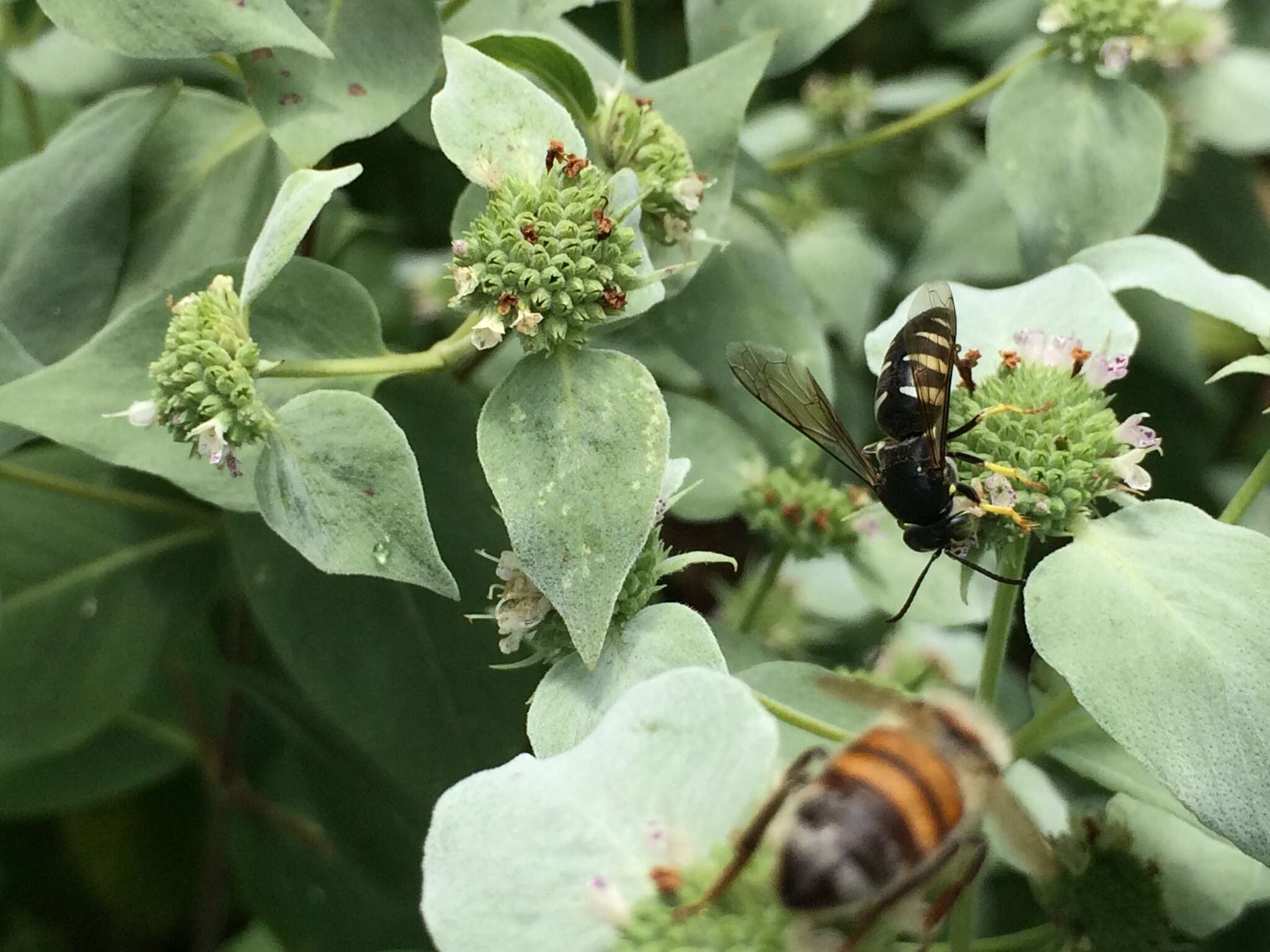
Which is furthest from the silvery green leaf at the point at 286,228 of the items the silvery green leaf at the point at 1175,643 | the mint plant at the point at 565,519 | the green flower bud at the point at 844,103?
the green flower bud at the point at 844,103

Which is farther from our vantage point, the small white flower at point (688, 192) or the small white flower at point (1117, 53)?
the small white flower at point (1117, 53)

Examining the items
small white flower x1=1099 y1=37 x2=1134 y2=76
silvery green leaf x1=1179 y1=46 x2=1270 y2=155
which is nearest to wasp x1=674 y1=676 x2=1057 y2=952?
small white flower x1=1099 y1=37 x2=1134 y2=76

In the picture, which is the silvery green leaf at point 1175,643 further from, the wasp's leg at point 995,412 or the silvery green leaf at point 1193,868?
the silvery green leaf at point 1193,868

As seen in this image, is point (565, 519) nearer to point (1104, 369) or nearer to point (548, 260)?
point (548, 260)

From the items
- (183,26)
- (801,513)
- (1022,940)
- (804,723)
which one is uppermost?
(183,26)

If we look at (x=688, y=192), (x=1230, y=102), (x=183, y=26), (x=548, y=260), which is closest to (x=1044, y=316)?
(x=688, y=192)

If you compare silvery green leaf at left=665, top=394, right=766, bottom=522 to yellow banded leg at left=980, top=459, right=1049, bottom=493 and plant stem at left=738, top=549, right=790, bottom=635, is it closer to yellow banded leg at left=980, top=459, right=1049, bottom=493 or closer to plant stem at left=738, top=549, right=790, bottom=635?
plant stem at left=738, top=549, right=790, bottom=635
